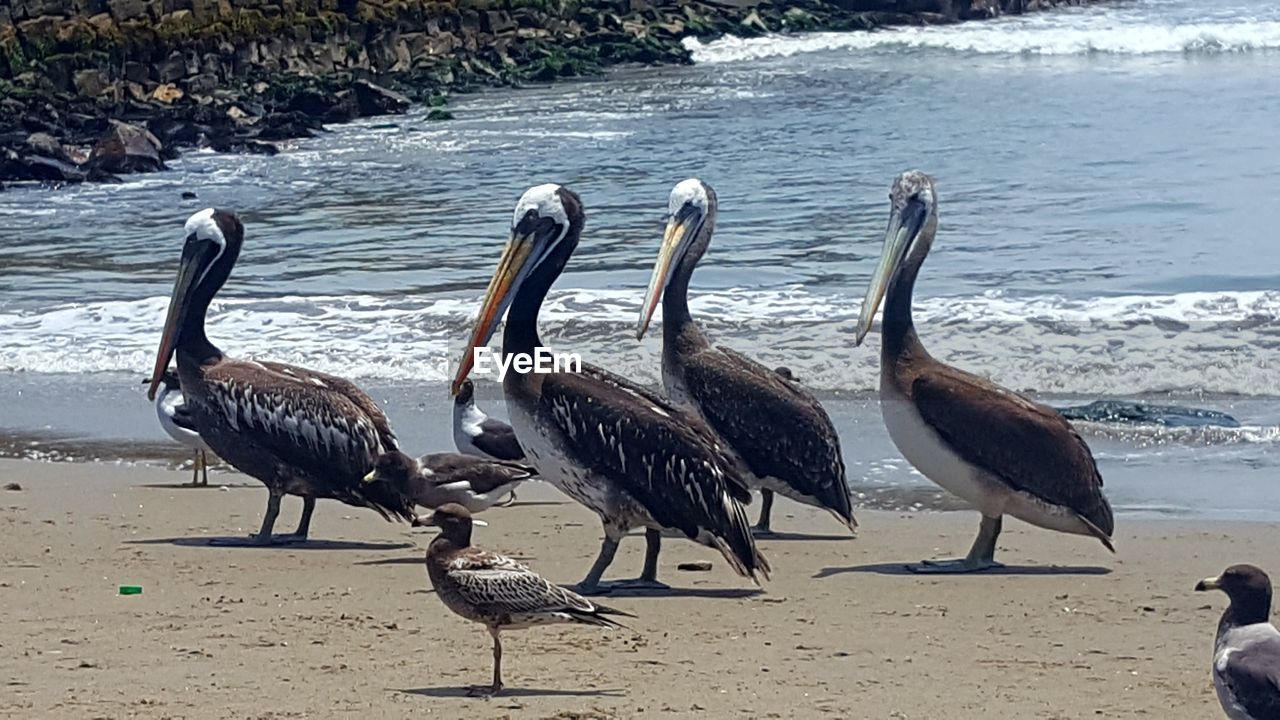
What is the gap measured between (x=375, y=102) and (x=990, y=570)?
27876 millimetres

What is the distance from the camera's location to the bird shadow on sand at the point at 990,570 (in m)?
7.86

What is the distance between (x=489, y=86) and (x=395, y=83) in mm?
1813

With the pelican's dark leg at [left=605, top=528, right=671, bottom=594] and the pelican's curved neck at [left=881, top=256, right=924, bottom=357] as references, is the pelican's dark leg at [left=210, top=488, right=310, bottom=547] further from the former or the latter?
the pelican's curved neck at [left=881, top=256, right=924, bottom=357]

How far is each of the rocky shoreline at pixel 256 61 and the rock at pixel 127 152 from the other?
23mm

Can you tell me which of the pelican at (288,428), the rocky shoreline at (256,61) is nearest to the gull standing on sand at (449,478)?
the pelican at (288,428)

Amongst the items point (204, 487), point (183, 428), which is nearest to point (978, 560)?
point (204, 487)

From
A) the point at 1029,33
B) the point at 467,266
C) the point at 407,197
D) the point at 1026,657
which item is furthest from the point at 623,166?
the point at 1029,33

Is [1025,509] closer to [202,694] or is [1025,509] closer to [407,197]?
[202,694]

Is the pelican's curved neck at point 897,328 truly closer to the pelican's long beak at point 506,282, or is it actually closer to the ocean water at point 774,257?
the ocean water at point 774,257

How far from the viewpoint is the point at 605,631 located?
267 inches

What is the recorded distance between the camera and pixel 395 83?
129ft

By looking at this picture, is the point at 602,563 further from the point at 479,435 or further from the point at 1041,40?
the point at 1041,40

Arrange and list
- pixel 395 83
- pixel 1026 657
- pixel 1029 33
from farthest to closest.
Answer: pixel 1029 33
pixel 395 83
pixel 1026 657

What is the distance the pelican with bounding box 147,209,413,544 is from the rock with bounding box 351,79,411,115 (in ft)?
85.0
